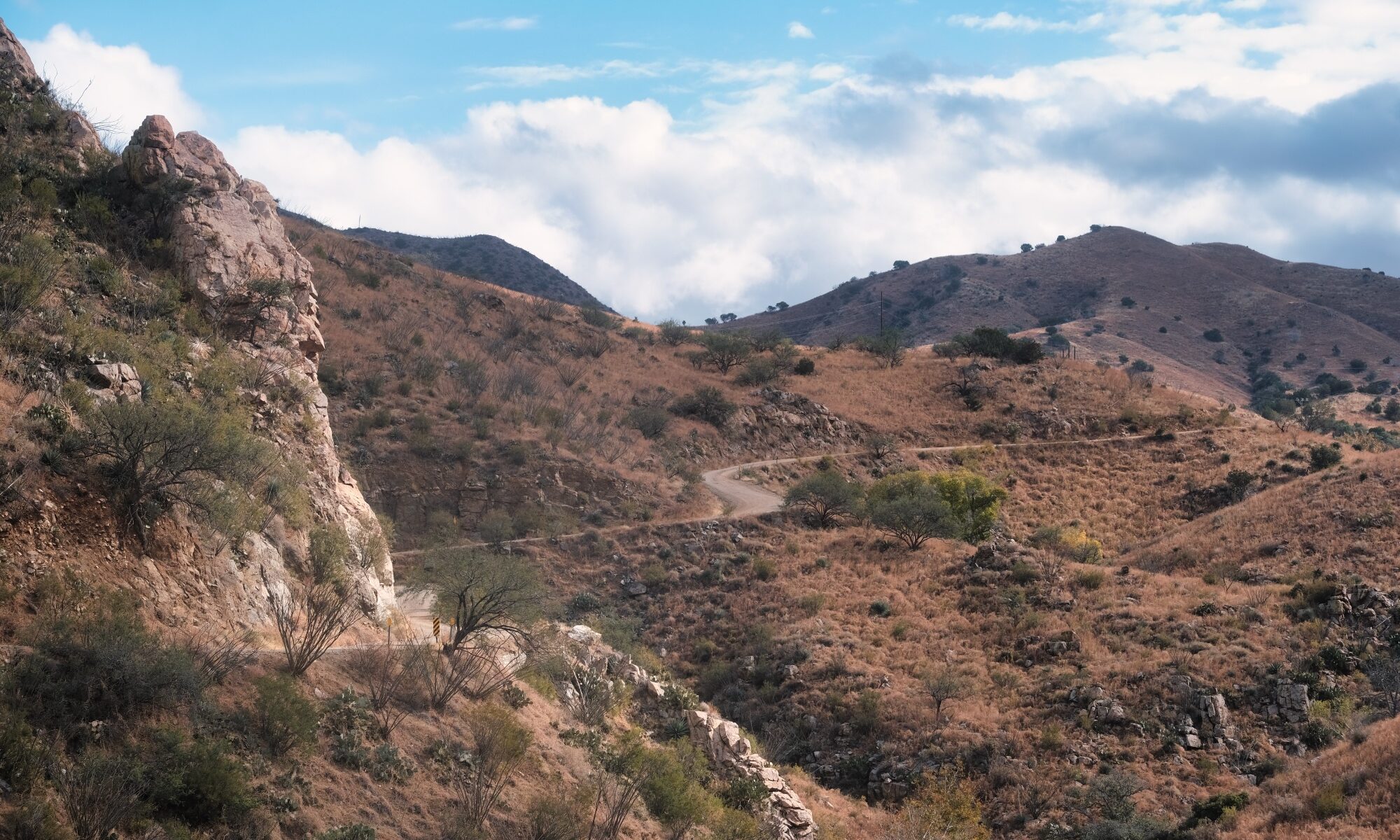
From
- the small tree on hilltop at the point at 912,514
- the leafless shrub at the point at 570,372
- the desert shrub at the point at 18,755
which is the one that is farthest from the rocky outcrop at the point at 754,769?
the leafless shrub at the point at 570,372

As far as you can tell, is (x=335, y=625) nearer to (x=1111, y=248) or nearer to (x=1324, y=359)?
(x=1324, y=359)

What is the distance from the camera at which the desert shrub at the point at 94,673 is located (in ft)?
39.8

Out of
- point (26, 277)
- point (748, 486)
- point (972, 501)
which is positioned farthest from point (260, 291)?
point (972, 501)

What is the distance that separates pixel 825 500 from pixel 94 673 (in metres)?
35.9

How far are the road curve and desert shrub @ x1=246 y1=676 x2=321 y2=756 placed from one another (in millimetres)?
21014

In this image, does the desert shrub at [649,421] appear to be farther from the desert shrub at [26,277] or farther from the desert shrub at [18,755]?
the desert shrub at [18,755]

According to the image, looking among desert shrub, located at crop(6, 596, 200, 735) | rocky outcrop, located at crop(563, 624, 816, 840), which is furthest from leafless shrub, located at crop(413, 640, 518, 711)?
desert shrub, located at crop(6, 596, 200, 735)

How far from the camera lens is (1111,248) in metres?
152

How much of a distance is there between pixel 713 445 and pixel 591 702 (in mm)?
34671

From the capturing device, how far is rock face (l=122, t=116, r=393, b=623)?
21328 mm

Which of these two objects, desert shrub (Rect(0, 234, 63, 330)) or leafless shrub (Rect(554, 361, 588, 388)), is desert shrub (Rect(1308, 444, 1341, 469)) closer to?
leafless shrub (Rect(554, 361, 588, 388))

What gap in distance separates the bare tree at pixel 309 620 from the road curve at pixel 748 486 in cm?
1700

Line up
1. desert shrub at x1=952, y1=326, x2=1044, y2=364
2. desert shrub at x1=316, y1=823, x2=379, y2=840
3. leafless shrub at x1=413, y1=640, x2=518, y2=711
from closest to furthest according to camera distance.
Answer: desert shrub at x1=316, y1=823, x2=379, y2=840
leafless shrub at x1=413, y1=640, x2=518, y2=711
desert shrub at x1=952, y1=326, x2=1044, y2=364

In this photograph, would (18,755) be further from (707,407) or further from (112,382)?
(707,407)
